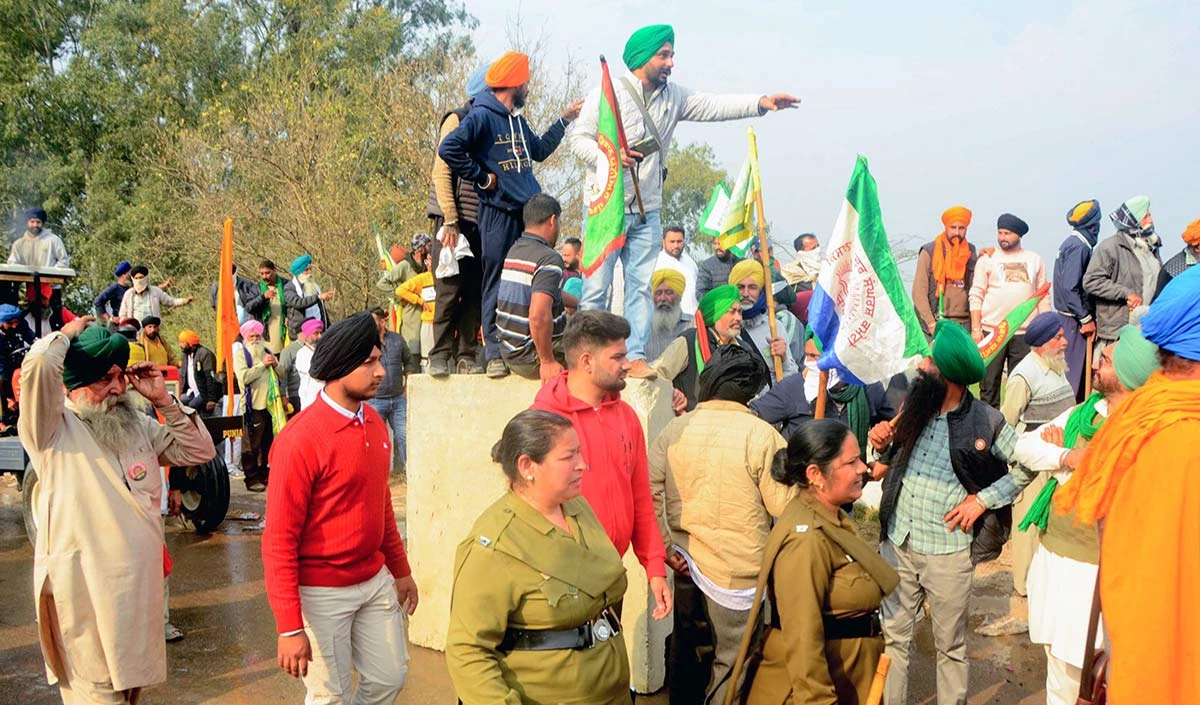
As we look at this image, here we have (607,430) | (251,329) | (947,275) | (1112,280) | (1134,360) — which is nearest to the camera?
(1134,360)

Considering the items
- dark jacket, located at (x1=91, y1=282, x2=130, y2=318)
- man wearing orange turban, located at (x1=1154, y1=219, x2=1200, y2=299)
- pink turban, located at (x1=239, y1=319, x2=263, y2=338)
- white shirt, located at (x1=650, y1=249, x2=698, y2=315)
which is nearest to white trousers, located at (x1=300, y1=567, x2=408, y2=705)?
white shirt, located at (x1=650, y1=249, x2=698, y2=315)

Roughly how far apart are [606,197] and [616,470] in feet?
7.09

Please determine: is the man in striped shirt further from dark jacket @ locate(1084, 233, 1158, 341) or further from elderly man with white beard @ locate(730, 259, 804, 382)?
dark jacket @ locate(1084, 233, 1158, 341)

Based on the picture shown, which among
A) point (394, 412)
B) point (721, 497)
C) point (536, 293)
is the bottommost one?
point (394, 412)

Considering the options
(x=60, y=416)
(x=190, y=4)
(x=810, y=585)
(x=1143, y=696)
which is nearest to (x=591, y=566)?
(x=810, y=585)

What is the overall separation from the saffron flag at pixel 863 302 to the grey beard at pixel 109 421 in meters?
3.31

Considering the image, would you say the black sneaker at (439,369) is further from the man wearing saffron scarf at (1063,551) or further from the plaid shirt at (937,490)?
the man wearing saffron scarf at (1063,551)

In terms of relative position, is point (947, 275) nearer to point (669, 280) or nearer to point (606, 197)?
point (669, 280)

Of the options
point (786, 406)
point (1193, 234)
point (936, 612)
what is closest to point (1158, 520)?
point (936, 612)

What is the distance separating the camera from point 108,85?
94.3 feet

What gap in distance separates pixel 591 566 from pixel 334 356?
1.40 m

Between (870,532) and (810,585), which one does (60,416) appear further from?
(870,532)

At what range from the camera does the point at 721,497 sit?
4.75m

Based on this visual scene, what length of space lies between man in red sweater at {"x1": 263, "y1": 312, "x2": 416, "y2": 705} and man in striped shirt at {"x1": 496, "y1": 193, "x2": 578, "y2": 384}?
4.06 ft
